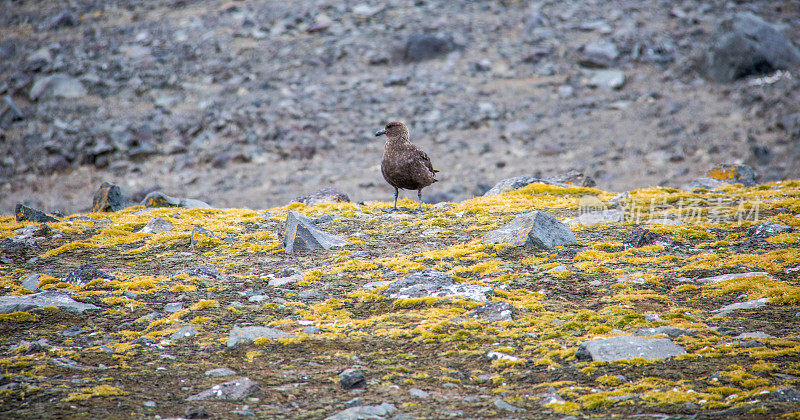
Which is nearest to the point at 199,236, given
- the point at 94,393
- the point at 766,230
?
the point at 94,393

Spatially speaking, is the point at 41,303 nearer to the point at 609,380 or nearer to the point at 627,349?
the point at 609,380

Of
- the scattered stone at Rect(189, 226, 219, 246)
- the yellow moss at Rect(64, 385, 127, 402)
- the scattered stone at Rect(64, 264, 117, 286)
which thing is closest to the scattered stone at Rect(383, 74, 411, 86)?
the scattered stone at Rect(189, 226, 219, 246)

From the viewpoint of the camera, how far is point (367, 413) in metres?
4.03

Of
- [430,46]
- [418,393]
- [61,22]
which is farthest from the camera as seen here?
[61,22]

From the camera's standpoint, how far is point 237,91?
113 feet

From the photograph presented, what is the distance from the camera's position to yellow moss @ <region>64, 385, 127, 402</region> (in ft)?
→ 13.7

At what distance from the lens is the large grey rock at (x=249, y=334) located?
5242 mm

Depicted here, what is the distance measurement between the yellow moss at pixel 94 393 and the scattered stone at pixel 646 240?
6.13m

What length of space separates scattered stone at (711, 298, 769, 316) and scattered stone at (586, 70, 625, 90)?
98.0 ft

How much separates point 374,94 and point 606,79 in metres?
13.5

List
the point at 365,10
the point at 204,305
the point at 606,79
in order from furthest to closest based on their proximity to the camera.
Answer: the point at 365,10, the point at 606,79, the point at 204,305

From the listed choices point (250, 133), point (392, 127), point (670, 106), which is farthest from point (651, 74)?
point (392, 127)

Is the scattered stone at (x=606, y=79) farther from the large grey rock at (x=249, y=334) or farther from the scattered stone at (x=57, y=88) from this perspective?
the large grey rock at (x=249, y=334)

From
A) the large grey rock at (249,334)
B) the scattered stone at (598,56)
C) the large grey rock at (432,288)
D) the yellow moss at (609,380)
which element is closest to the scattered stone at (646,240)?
the large grey rock at (432,288)
